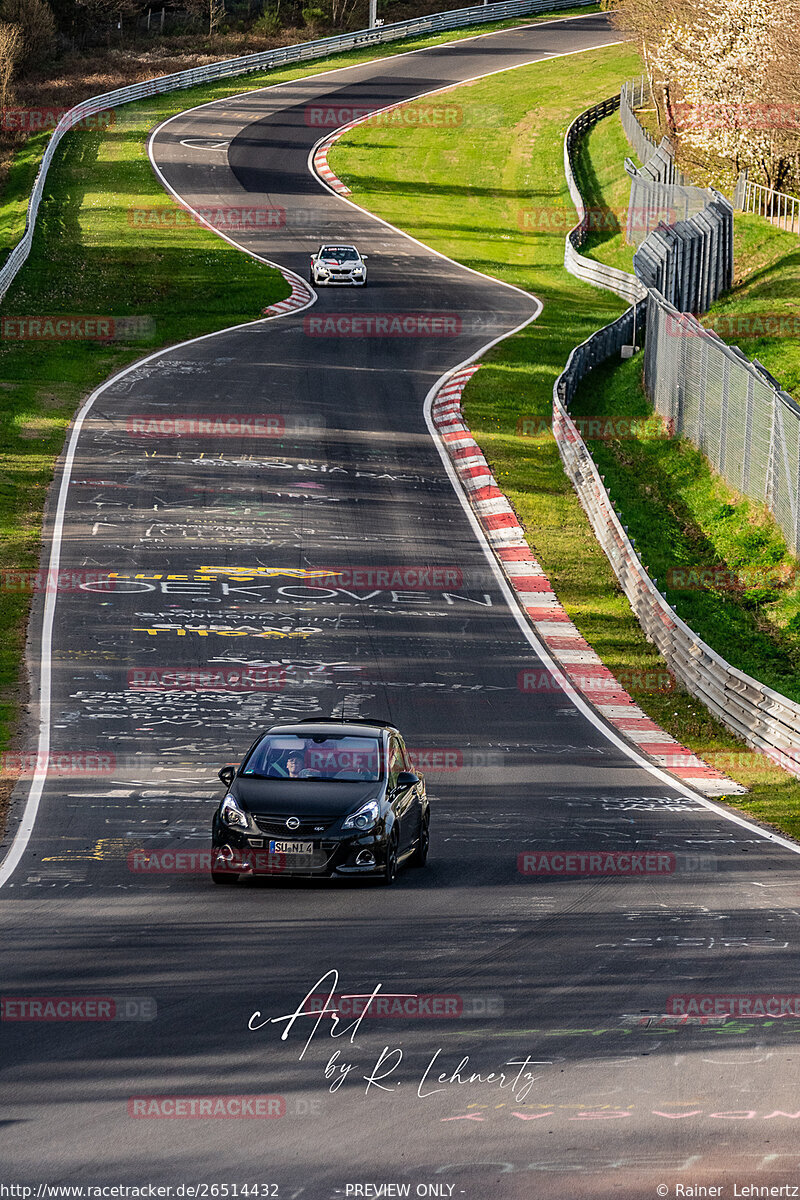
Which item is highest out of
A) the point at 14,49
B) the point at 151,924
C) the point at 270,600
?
the point at 14,49

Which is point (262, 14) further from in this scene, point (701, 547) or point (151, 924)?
point (151, 924)

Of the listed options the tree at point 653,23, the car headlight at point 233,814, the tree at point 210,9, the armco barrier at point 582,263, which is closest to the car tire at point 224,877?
the car headlight at point 233,814

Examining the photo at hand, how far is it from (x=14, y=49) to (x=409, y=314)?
35739 mm

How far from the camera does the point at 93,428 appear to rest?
34.6 meters

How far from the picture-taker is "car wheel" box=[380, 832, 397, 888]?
Answer: 1324 cm

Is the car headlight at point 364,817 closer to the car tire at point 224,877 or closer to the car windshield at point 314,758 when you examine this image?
the car windshield at point 314,758

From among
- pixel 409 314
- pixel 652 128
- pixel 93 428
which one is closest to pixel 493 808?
pixel 93 428

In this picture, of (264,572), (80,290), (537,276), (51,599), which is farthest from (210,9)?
(51,599)

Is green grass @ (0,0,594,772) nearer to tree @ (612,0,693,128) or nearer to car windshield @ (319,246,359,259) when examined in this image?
car windshield @ (319,246,359,259)

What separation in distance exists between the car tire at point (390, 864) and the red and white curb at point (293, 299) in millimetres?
35404

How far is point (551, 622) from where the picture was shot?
2519 cm

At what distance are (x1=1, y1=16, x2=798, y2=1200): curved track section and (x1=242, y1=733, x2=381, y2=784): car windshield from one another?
3.42ft

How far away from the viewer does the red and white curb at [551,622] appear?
767 inches

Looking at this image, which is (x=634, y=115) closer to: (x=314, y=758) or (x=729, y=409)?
(x=729, y=409)
